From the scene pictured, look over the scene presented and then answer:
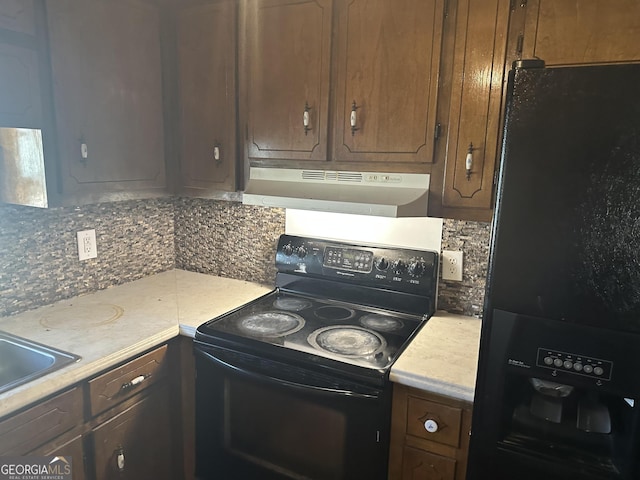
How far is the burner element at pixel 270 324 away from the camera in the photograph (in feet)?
5.42

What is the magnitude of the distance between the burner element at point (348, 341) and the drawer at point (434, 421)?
0.22 m

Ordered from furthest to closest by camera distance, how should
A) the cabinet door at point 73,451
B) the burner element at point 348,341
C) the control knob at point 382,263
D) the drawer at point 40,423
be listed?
the control knob at point 382,263 < the burner element at point 348,341 < the cabinet door at point 73,451 < the drawer at point 40,423

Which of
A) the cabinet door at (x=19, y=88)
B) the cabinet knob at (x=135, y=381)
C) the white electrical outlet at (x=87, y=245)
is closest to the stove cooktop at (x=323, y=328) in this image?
the cabinet knob at (x=135, y=381)

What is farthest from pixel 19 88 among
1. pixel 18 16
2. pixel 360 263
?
pixel 360 263

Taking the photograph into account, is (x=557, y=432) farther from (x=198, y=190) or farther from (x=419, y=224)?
(x=198, y=190)

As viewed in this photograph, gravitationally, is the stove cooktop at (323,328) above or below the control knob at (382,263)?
below

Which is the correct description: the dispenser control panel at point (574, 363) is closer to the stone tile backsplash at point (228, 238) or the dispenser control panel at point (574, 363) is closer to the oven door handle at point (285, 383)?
the oven door handle at point (285, 383)

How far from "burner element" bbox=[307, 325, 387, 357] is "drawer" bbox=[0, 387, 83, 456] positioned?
2.46 feet

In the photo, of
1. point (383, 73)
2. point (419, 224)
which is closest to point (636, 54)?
point (383, 73)

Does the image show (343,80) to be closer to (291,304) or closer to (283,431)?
(291,304)

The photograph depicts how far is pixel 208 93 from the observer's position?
187 centimetres

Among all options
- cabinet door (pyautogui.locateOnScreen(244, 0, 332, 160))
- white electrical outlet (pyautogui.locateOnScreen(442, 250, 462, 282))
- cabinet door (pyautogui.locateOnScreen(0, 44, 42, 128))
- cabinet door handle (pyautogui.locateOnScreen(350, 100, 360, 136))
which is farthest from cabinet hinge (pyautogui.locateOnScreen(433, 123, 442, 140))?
cabinet door (pyautogui.locateOnScreen(0, 44, 42, 128))

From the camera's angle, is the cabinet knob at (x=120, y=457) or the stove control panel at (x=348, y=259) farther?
the stove control panel at (x=348, y=259)

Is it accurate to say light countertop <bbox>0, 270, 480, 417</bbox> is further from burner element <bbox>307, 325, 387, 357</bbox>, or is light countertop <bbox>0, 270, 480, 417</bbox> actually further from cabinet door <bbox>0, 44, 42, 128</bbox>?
cabinet door <bbox>0, 44, 42, 128</bbox>
